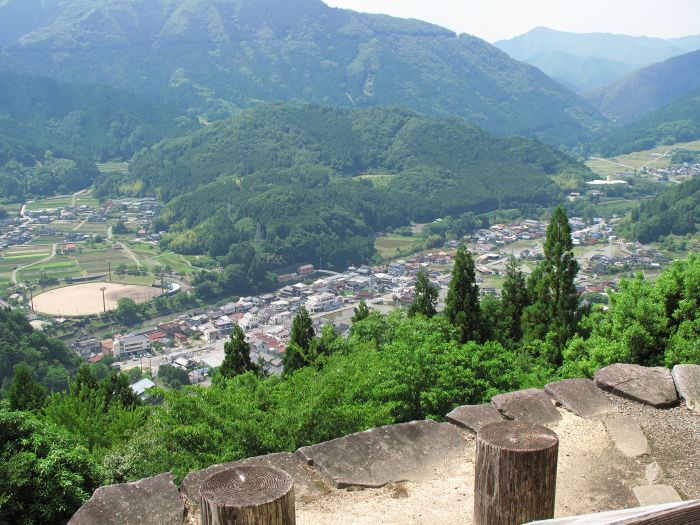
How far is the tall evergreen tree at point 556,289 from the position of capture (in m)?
15.0

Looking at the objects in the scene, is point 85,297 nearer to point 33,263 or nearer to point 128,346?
point 33,263

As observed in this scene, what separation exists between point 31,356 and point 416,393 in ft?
89.6

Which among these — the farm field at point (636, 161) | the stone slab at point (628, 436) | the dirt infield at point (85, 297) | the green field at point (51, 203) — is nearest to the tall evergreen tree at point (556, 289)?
the stone slab at point (628, 436)

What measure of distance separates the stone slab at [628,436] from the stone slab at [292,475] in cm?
249

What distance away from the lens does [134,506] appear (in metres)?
4.56

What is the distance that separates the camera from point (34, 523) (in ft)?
20.9

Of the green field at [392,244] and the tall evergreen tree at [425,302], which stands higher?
the tall evergreen tree at [425,302]

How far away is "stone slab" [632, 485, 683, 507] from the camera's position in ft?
15.8

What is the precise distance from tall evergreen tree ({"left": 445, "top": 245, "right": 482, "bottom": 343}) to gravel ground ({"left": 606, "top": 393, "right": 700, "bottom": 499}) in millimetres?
8965

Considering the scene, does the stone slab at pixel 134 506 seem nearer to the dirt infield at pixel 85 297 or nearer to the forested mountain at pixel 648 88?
the dirt infield at pixel 85 297

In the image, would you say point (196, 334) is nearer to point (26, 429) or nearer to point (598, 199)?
point (26, 429)

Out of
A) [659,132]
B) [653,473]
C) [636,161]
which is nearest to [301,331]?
[653,473]

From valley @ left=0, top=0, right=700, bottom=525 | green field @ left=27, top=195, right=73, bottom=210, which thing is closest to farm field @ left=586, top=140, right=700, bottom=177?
valley @ left=0, top=0, right=700, bottom=525

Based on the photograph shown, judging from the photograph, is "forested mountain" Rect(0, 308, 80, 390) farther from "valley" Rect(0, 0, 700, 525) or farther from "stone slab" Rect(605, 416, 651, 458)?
"stone slab" Rect(605, 416, 651, 458)
